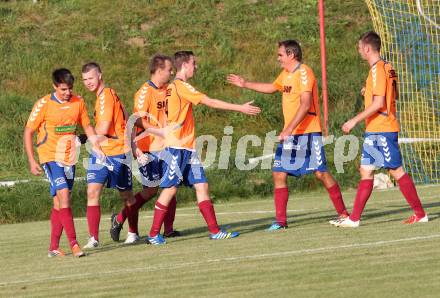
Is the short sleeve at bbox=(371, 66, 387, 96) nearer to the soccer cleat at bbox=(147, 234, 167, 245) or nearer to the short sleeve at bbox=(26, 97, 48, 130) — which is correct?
the soccer cleat at bbox=(147, 234, 167, 245)

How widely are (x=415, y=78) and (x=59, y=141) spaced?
33.4ft

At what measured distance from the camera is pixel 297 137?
12930mm

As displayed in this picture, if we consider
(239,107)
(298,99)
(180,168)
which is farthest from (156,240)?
(298,99)

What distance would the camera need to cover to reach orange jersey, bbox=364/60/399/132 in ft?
40.5

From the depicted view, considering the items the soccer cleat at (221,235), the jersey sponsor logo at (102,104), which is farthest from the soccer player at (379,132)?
the jersey sponsor logo at (102,104)

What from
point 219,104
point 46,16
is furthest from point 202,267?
point 46,16

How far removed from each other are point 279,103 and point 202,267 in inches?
589

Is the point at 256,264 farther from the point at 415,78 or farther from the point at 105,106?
the point at 415,78

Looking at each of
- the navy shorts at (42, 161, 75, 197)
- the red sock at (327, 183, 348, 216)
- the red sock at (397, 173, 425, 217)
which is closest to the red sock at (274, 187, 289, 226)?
the red sock at (327, 183, 348, 216)

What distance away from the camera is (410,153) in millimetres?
20312

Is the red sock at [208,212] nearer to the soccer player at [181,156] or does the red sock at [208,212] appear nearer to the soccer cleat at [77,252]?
the soccer player at [181,156]

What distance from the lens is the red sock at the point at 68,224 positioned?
11.7m

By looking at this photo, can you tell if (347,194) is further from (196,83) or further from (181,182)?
(196,83)

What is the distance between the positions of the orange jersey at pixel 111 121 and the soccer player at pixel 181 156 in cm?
51
